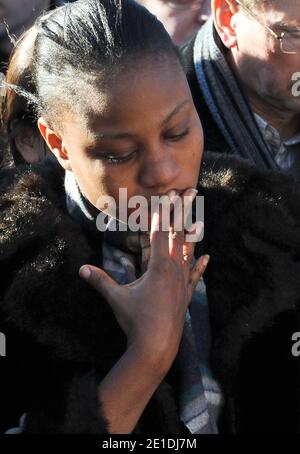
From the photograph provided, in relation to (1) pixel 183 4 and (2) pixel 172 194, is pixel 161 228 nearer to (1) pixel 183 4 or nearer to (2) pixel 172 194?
(2) pixel 172 194

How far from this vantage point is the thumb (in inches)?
83.7

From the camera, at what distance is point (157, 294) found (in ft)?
6.83

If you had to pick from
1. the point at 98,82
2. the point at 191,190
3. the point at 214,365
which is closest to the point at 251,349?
the point at 214,365

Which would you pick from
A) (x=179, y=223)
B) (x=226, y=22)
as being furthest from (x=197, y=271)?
(x=226, y=22)

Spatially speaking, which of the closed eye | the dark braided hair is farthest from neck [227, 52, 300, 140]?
the closed eye

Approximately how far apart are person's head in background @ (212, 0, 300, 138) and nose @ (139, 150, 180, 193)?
3.30 feet

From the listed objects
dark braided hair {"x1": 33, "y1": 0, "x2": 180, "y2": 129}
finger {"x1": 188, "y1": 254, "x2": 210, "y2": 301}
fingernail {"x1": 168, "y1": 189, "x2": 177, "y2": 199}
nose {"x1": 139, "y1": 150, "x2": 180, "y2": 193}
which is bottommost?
finger {"x1": 188, "y1": 254, "x2": 210, "y2": 301}

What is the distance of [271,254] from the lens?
92.3 inches

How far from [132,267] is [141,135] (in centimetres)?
36

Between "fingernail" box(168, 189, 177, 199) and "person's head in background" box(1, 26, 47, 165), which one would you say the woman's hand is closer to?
"fingernail" box(168, 189, 177, 199)

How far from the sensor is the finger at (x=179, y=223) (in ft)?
7.00

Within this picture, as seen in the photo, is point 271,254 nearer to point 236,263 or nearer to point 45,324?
point 236,263

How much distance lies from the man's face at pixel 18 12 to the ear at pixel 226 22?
62cm
